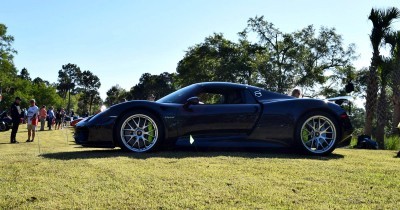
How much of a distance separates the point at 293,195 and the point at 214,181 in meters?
0.78

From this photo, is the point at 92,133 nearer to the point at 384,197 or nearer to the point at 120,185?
the point at 120,185

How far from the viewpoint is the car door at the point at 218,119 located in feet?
19.7

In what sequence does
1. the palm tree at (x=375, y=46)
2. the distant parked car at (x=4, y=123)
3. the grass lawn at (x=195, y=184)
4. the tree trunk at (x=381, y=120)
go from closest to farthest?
1. the grass lawn at (x=195, y=184)
2. the tree trunk at (x=381, y=120)
3. the palm tree at (x=375, y=46)
4. the distant parked car at (x=4, y=123)

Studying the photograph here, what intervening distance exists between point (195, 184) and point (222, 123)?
274 centimetres

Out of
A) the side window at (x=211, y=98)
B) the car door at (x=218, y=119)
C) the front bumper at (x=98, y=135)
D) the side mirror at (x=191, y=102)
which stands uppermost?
the side window at (x=211, y=98)

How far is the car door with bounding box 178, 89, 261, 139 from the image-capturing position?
602 centimetres

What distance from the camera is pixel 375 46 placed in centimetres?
1510

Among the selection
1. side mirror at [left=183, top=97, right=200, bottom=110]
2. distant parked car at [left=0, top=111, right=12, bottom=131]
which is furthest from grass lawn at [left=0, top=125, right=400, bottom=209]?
distant parked car at [left=0, top=111, right=12, bottom=131]

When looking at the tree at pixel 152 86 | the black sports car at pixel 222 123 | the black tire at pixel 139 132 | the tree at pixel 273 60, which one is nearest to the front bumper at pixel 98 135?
the black sports car at pixel 222 123

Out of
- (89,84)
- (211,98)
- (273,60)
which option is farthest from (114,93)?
(211,98)

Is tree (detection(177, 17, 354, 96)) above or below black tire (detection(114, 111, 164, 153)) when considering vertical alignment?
above

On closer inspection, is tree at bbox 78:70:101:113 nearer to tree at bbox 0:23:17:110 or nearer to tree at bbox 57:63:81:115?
tree at bbox 57:63:81:115

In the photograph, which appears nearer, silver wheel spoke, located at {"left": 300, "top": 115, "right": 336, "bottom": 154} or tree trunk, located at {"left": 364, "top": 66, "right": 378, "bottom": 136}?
silver wheel spoke, located at {"left": 300, "top": 115, "right": 336, "bottom": 154}

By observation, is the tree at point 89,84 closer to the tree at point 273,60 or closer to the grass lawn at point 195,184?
the tree at point 273,60
